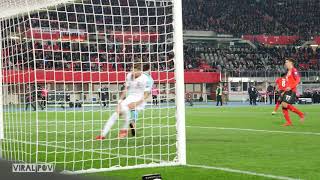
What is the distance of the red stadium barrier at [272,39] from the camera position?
5284cm

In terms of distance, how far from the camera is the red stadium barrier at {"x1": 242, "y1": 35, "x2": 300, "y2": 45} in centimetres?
5284

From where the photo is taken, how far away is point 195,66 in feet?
154

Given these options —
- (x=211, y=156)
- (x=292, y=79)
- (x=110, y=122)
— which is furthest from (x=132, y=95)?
(x=292, y=79)

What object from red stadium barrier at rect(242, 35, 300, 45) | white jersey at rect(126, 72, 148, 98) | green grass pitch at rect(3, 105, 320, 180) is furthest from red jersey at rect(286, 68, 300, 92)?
red stadium barrier at rect(242, 35, 300, 45)

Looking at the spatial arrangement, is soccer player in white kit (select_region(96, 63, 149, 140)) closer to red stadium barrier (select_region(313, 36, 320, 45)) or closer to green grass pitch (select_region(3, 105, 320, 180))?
green grass pitch (select_region(3, 105, 320, 180))

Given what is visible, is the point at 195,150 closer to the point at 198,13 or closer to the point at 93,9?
the point at 93,9

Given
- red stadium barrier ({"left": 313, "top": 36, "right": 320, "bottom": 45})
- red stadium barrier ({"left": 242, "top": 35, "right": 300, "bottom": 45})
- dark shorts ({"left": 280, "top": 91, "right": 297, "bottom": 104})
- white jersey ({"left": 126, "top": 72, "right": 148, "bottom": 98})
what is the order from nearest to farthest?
white jersey ({"left": 126, "top": 72, "right": 148, "bottom": 98}), dark shorts ({"left": 280, "top": 91, "right": 297, "bottom": 104}), red stadium barrier ({"left": 242, "top": 35, "right": 300, "bottom": 45}), red stadium barrier ({"left": 313, "top": 36, "right": 320, "bottom": 45})

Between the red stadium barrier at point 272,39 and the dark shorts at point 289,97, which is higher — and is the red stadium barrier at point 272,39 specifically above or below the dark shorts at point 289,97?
above

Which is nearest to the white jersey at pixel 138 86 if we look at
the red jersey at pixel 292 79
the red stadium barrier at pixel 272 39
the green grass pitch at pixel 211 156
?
the green grass pitch at pixel 211 156

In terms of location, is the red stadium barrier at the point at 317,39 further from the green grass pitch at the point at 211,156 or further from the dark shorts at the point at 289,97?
the green grass pitch at the point at 211,156

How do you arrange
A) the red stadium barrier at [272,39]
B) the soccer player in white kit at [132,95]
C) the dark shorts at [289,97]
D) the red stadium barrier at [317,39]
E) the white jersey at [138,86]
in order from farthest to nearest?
the red stadium barrier at [317,39] → the red stadium barrier at [272,39] → the dark shorts at [289,97] → the white jersey at [138,86] → the soccer player in white kit at [132,95]

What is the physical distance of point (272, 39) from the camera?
53.5 meters

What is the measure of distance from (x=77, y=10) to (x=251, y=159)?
2805 millimetres

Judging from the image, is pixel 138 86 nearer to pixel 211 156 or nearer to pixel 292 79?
pixel 211 156
